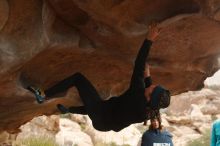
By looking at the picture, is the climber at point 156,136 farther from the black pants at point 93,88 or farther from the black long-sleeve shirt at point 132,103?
the black pants at point 93,88

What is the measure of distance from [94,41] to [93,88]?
1.38m

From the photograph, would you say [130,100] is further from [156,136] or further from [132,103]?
[156,136]

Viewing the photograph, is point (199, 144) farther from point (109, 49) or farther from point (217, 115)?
point (109, 49)

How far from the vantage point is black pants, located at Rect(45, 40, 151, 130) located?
501 cm

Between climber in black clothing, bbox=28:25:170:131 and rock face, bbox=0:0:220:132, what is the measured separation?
2.56 feet

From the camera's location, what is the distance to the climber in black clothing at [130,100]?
16.3ft

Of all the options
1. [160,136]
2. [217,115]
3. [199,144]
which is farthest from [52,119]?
[217,115]

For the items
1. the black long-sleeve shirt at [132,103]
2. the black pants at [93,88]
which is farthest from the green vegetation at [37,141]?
the black long-sleeve shirt at [132,103]

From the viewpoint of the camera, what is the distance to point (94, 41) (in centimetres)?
677

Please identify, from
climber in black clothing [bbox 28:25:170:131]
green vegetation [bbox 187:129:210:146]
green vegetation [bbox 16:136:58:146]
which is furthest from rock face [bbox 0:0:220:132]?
green vegetation [bbox 187:129:210:146]

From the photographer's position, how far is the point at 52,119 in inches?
656

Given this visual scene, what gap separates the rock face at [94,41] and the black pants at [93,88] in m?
0.80

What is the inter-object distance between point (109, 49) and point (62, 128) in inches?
548

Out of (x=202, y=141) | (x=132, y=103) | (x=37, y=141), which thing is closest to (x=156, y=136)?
(x=132, y=103)
